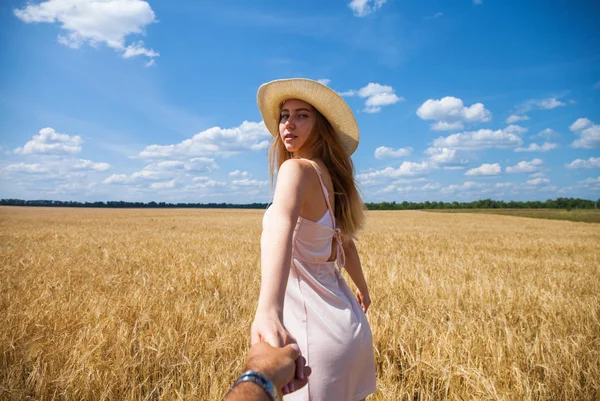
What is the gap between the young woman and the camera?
99 cm

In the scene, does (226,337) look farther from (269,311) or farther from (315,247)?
(269,311)

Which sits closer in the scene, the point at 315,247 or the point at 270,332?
the point at 270,332

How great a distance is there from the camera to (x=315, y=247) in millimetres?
1422

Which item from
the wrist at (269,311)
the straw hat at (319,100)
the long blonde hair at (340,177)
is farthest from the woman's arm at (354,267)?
the wrist at (269,311)

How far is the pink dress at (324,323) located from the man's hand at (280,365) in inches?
22.5

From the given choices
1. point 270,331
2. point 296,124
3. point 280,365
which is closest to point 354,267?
point 296,124

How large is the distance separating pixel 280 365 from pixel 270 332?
15cm

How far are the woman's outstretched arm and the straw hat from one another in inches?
21.7

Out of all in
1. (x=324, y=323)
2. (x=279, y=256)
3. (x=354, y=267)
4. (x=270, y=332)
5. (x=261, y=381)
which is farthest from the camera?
(x=354, y=267)

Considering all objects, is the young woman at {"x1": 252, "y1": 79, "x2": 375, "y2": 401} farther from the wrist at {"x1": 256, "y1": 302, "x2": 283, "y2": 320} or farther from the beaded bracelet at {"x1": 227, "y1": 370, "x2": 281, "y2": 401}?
the beaded bracelet at {"x1": 227, "y1": 370, "x2": 281, "y2": 401}

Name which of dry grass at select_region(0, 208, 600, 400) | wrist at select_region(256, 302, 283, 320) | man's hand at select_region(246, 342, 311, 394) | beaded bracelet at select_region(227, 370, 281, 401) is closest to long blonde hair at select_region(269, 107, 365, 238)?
wrist at select_region(256, 302, 283, 320)

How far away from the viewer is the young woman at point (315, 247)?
3.25ft

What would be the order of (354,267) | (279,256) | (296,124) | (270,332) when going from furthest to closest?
(354,267), (296,124), (279,256), (270,332)

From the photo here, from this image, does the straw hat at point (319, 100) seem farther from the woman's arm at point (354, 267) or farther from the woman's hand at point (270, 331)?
the woman's hand at point (270, 331)
